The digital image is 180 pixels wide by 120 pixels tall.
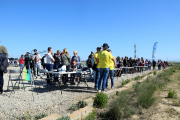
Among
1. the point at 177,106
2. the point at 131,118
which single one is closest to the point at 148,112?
the point at 131,118

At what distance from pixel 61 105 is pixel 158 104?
2776 millimetres

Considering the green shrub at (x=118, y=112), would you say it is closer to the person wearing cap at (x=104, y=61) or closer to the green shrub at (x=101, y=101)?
the green shrub at (x=101, y=101)

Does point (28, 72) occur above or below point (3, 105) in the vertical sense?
above

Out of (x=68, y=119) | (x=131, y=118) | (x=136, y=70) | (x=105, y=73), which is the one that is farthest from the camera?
(x=136, y=70)

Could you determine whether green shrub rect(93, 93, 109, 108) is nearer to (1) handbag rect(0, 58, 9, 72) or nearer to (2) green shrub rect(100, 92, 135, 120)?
(2) green shrub rect(100, 92, 135, 120)

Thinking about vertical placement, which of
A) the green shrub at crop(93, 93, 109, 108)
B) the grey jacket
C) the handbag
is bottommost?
the green shrub at crop(93, 93, 109, 108)

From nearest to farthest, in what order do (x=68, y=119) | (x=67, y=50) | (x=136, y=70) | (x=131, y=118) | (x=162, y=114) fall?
1. (x=68, y=119)
2. (x=131, y=118)
3. (x=162, y=114)
4. (x=67, y=50)
5. (x=136, y=70)

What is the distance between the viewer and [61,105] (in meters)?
3.85

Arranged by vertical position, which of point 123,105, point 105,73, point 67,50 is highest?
point 67,50

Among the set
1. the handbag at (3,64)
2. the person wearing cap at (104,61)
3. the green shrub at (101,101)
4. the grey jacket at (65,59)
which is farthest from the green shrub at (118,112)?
the handbag at (3,64)

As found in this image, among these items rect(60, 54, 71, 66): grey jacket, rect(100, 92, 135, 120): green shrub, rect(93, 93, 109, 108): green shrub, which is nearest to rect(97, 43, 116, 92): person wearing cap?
rect(93, 93, 109, 108): green shrub

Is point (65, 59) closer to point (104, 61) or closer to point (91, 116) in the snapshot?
point (104, 61)

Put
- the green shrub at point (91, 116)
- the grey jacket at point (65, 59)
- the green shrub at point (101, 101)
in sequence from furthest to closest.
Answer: the grey jacket at point (65, 59), the green shrub at point (101, 101), the green shrub at point (91, 116)

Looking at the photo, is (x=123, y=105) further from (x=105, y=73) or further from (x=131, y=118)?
(x=105, y=73)
